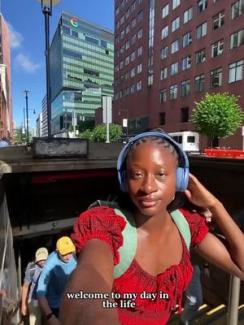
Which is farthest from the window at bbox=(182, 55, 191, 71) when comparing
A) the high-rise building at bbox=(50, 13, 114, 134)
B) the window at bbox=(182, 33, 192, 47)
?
the high-rise building at bbox=(50, 13, 114, 134)

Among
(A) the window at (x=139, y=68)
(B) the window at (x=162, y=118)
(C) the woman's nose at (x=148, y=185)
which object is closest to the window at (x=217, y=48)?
(B) the window at (x=162, y=118)

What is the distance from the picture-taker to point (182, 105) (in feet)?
157

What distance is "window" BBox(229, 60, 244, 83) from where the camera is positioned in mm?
36375

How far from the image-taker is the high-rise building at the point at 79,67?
108812mm

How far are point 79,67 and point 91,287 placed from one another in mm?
118619

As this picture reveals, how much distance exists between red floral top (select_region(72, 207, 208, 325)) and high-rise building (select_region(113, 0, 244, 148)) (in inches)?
1448

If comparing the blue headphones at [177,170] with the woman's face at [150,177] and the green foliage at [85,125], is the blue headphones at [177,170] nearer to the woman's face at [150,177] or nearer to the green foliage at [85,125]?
the woman's face at [150,177]

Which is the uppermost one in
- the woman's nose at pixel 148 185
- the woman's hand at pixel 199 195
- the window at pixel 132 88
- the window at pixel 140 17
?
the window at pixel 140 17

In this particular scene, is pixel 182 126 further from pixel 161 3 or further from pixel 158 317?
pixel 158 317

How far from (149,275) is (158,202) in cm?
29

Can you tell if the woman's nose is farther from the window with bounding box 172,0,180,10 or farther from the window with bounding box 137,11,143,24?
the window with bounding box 137,11,143,24

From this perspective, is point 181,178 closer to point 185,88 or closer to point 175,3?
point 185,88

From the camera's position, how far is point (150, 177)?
1315mm

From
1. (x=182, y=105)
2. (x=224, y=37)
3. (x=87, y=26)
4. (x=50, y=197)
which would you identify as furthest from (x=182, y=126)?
(x=87, y=26)
